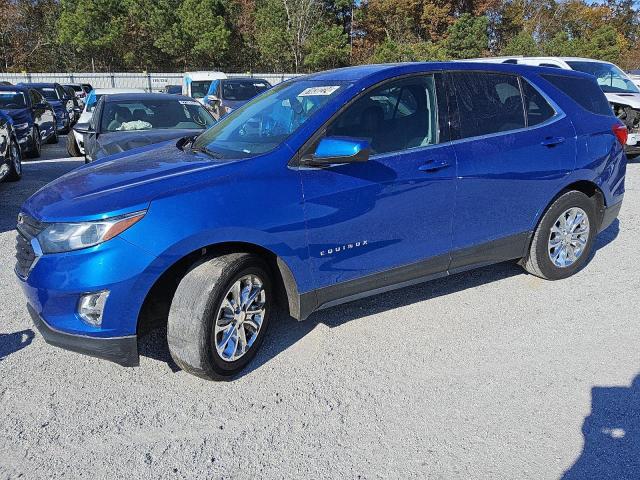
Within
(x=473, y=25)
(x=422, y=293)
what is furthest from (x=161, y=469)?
(x=473, y=25)

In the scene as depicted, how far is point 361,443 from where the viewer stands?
270cm

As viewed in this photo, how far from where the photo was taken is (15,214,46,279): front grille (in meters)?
2.96

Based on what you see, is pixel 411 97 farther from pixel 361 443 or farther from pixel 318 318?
pixel 361 443

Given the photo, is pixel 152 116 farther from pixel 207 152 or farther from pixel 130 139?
pixel 207 152

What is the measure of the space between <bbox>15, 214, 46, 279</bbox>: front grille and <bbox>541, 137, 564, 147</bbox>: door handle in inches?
143

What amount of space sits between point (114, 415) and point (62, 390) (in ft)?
1.46

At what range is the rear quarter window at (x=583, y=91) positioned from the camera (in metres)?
4.58

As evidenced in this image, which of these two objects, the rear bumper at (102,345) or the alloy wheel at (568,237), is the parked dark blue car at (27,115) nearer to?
the rear bumper at (102,345)

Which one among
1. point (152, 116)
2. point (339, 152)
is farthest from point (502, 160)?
point (152, 116)

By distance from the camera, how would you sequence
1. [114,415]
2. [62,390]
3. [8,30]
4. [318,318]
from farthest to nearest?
[8,30] → [318,318] → [62,390] → [114,415]

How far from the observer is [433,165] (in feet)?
12.0

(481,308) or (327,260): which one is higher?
(327,260)

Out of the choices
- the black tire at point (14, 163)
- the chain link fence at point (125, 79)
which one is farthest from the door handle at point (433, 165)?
the chain link fence at point (125, 79)

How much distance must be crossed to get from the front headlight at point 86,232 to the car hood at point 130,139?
3325 mm
